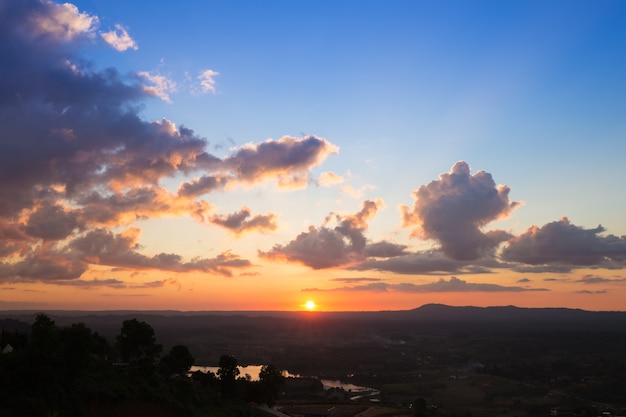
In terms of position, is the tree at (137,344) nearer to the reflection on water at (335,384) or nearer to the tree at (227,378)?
the tree at (227,378)

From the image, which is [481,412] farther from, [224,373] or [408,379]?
[224,373]

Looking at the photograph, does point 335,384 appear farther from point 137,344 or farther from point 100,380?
point 100,380

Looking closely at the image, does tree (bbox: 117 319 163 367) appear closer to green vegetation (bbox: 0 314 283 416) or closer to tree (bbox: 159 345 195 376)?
green vegetation (bbox: 0 314 283 416)

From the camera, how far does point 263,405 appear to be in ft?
281

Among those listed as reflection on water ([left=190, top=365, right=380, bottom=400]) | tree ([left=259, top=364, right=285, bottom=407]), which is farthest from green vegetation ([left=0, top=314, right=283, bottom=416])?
reflection on water ([left=190, top=365, right=380, bottom=400])

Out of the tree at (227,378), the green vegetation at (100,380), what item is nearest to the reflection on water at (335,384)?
the tree at (227,378)

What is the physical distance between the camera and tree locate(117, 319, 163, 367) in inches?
2682

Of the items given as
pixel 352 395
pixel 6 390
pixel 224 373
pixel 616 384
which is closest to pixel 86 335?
pixel 6 390

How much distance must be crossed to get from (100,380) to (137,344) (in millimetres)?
19192

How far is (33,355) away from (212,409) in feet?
82.2

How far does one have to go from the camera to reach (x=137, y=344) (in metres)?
68.6

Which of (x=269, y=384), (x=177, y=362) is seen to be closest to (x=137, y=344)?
(x=177, y=362)

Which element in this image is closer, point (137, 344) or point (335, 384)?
Result: point (137, 344)

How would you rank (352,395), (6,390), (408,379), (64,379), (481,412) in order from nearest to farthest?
(6,390) < (64,379) < (481,412) < (352,395) < (408,379)
